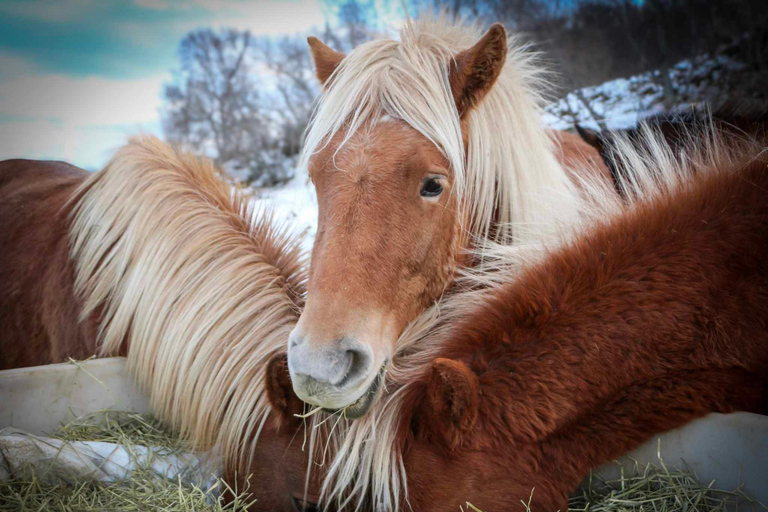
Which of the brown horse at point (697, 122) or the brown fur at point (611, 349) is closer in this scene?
the brown fur at point (611, 349)

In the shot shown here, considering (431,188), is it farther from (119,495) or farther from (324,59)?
(119,495)

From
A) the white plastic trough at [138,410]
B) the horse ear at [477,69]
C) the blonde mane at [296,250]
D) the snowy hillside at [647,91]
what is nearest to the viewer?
the white plastic trough at [138,410]

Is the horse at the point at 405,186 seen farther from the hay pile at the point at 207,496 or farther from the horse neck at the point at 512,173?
the hay pile at the point at 207,496

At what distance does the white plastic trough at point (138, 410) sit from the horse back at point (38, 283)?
38 cm

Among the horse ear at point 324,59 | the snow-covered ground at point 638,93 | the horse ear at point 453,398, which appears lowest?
the horse ear at point 453,398

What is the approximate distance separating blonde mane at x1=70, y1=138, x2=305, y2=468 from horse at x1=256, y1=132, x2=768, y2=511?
0.36 metres

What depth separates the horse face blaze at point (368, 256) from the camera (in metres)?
1.44

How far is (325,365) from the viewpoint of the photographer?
4.56ft

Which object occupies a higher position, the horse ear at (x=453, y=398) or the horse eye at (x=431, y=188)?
the horse eye at (x=431, y=188)

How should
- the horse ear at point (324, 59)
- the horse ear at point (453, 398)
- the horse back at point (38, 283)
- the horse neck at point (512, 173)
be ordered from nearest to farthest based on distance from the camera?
the horse ear at point (453, 398)
the horse neck at point (512, 173)
the horse ear at point (324, 59)
the horse back at point (38, 283)

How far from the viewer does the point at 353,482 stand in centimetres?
151

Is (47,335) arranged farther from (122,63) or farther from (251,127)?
(251,127)

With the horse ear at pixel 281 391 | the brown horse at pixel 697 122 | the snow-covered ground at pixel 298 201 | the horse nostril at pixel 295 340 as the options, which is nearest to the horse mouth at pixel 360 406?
the horse ear at pixel 281 391

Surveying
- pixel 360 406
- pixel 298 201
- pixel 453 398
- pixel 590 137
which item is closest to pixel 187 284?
pixel 360 406
